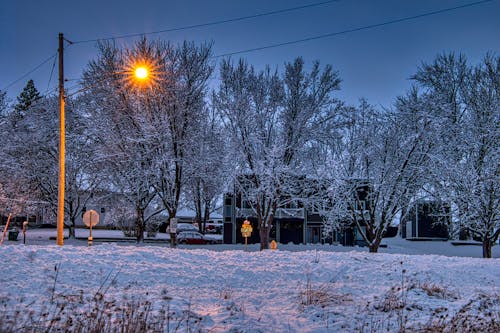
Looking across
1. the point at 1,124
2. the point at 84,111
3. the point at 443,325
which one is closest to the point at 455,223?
the point at 443,325

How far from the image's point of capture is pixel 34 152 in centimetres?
3550

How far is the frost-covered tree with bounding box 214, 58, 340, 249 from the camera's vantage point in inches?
1125

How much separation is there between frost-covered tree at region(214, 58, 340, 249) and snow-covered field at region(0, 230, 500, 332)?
47.9ft

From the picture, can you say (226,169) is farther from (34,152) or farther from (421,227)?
(421,227)

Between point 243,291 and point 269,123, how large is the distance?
69.2 feet

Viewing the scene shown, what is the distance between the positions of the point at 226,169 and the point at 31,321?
75.9 feet

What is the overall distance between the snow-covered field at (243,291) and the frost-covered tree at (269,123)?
14615 mm

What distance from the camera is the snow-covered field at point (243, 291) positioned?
6.47 meters

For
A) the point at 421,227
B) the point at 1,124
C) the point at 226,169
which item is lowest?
the point at 421,227

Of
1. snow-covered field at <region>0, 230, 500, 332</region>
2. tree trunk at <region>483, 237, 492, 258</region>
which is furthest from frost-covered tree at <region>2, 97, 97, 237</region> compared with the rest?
tree trunk at <region>483, 237, 492, 258</region>

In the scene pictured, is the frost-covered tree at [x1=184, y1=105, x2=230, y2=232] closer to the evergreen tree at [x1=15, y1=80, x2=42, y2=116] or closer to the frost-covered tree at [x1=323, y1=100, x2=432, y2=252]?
the frost-covered tree at [x1=323, y1=100, x2=432, y2=252]

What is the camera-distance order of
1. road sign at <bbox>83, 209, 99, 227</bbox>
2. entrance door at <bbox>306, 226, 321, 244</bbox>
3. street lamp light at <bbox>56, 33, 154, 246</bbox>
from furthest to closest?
entrance door at <bbox>306, 226, 321, 244</bbox>
road sign at <bbox>83, 209, 99, 227</bbox>
street lamp light at <bbox>56, 33, 154, 246</bbox>

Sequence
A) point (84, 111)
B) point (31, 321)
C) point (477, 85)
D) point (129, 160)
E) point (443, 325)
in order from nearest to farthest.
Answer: point (31, 321) < point (443, 325) < point (129, 160) < point (477, 85) < point (84, 111)

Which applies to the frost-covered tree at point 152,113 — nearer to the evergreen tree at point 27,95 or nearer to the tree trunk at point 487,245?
the tree trunk at point 487,245
